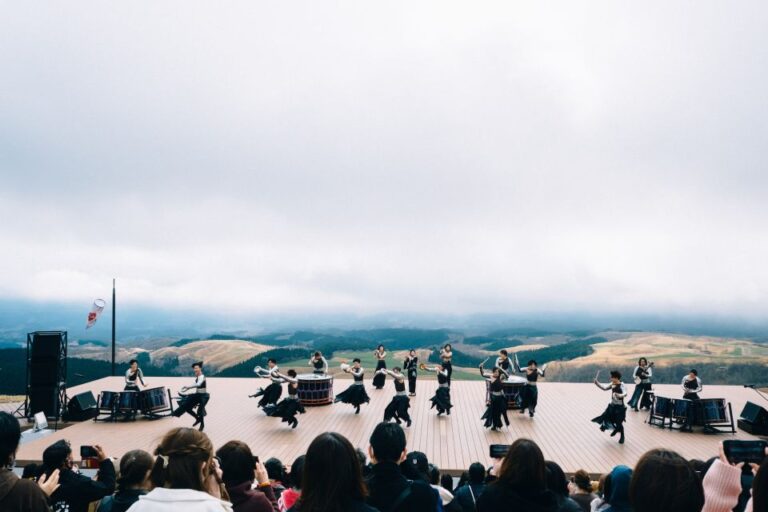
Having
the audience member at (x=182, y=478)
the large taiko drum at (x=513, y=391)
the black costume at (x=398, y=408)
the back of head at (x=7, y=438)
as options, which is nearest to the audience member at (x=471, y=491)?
the audience member at (x=182, y=478)

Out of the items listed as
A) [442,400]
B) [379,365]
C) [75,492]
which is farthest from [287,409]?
[75,492]

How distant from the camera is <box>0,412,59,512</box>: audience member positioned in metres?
2.96

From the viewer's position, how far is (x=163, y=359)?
Answer: 1237 inches

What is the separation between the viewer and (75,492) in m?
4.29

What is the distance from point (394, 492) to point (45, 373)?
14544 millimetres

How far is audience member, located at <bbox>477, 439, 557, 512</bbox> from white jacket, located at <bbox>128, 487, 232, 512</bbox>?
5.53 ft

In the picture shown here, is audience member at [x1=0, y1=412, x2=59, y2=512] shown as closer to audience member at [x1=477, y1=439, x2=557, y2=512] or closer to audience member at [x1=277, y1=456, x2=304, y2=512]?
audience member at [x1=277, y1=456, x2=304, y2=512]

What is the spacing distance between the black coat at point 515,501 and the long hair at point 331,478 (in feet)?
3.14

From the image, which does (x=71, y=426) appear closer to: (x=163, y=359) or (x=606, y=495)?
(x=606, y=495)

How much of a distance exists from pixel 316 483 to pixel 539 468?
150 cm

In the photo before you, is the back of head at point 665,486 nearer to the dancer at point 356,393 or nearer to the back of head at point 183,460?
the back of head at point 183,460

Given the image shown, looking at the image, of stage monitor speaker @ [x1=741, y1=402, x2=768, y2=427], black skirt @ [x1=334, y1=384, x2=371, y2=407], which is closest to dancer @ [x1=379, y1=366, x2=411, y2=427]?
black skirt @ [x1=334, y1=384, x2=371, y2=407]

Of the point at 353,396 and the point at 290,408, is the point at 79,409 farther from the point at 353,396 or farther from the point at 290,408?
the point at 353,396

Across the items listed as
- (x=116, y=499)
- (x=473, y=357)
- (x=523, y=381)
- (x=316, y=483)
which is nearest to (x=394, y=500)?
(x=316, y=483)
